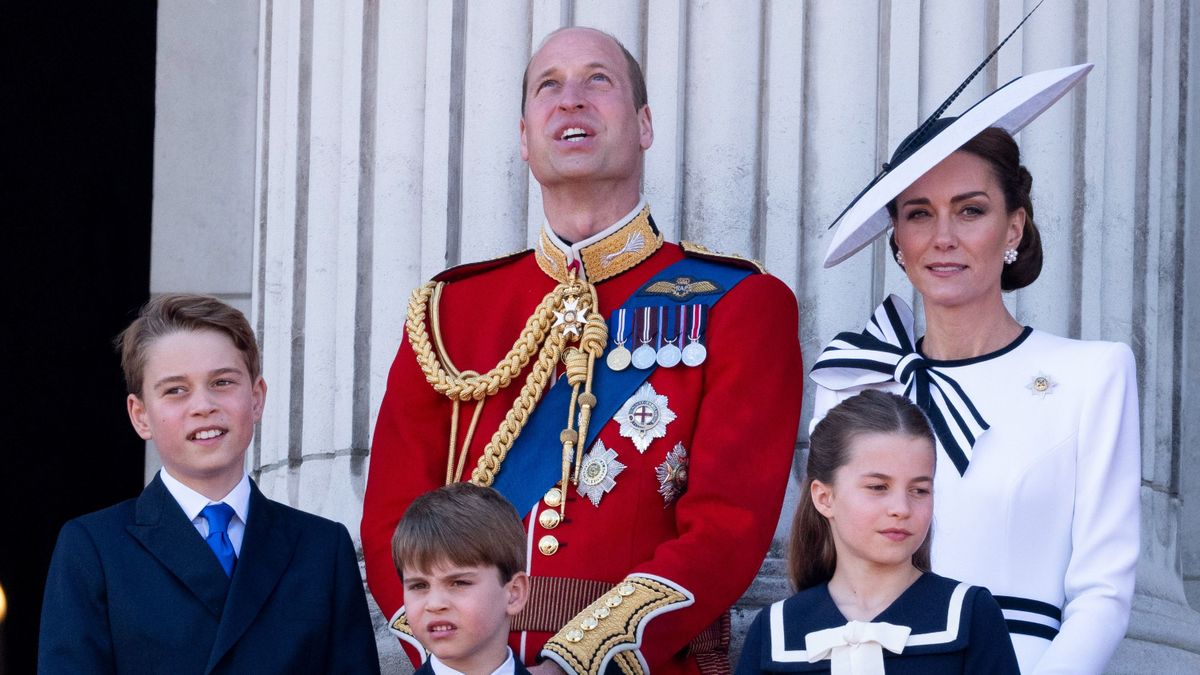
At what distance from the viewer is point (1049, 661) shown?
127 inches

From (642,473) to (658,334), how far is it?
31 cm

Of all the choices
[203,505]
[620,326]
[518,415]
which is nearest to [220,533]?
[203,505]

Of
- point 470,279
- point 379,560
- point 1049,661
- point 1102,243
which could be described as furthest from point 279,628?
point 1102,243

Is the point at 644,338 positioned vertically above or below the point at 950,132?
below

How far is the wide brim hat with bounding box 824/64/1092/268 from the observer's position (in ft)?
11.6

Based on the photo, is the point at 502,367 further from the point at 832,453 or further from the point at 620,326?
the point at 832,453

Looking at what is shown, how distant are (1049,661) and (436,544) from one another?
1054 mm

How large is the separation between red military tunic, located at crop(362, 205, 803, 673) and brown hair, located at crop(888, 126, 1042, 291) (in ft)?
1.37

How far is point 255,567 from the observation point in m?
3.42

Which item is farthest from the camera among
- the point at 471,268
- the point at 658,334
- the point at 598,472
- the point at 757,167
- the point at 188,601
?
the point at 757,167

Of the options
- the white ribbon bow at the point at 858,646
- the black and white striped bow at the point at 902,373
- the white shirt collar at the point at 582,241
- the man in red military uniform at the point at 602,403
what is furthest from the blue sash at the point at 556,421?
the white ribbon bow at the point at 858,646

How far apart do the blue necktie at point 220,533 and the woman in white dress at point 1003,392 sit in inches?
44.2

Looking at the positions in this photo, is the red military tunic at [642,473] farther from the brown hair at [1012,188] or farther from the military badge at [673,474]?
the brown hair at [1012,188]

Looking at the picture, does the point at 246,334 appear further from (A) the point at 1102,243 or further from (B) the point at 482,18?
(A) the point at 1102,243
